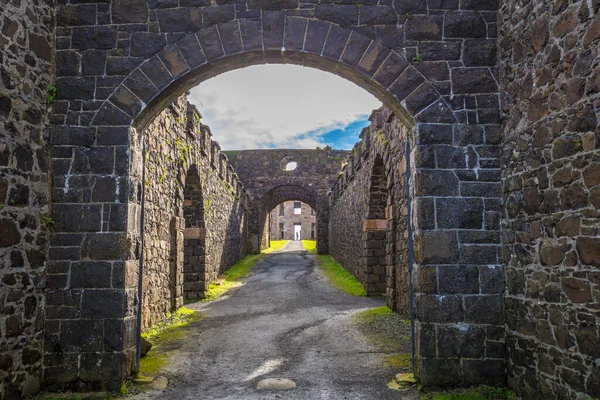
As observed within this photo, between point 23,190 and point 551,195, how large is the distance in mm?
4889

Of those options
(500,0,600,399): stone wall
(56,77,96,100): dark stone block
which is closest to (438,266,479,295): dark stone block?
(500,0,600,399): stone wall

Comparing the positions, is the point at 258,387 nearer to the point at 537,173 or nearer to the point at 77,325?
the point at 77,325

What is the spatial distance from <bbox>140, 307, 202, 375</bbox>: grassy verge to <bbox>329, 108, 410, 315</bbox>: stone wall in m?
3.88

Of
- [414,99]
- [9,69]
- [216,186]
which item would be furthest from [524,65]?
[216,186]

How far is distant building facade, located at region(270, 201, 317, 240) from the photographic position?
4894cm

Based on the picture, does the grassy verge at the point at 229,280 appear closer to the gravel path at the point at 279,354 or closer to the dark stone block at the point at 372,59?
the gravel path at the point at 279,354

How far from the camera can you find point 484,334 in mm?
4562

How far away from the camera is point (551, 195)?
3.92m

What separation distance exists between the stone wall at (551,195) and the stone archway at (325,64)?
0.86ft

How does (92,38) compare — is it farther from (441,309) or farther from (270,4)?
(441,309)

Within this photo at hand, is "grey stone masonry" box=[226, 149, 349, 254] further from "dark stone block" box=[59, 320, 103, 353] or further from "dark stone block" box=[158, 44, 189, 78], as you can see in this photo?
"dark stone block" box=[59, 320, 103, 353]

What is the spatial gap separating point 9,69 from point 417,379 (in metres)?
5.04

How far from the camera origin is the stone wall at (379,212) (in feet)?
27.1

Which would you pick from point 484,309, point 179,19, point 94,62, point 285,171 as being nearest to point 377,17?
point 179,19
